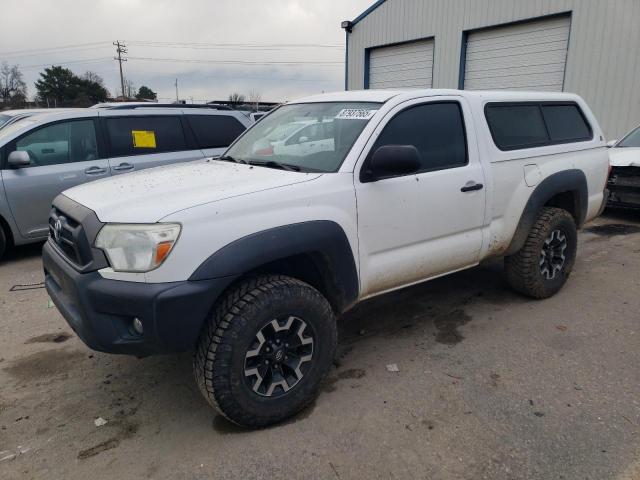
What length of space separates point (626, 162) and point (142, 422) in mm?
7470

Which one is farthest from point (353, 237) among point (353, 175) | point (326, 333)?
point (326, 333)

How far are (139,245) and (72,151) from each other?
435cm

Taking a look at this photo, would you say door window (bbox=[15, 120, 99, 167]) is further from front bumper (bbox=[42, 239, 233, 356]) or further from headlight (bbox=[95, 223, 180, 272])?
headlight (bbox=[95, 223, 180, 272])

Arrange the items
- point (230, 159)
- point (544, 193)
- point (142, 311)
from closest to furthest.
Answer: point (142, 311)
point (230, 159)
point (544, 193)

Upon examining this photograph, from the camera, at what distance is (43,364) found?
136 inches

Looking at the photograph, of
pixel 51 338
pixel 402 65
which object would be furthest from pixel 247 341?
pixel 402 65

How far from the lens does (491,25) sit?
13.0 meters

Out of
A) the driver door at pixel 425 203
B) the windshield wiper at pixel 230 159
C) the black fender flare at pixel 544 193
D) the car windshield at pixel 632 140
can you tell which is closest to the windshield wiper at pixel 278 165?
the windshield wiper at pixel 230 159

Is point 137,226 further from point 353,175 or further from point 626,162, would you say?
point 626,162

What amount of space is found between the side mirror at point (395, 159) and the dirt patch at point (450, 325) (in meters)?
1.46

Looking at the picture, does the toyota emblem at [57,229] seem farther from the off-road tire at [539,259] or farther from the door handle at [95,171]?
the off-road tire at [539,259]

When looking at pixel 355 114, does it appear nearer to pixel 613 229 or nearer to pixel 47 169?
pixel 47 169

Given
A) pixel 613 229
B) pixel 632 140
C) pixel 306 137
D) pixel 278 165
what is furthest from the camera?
pixel 632 140

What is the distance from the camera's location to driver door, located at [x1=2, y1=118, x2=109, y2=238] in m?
5.67
